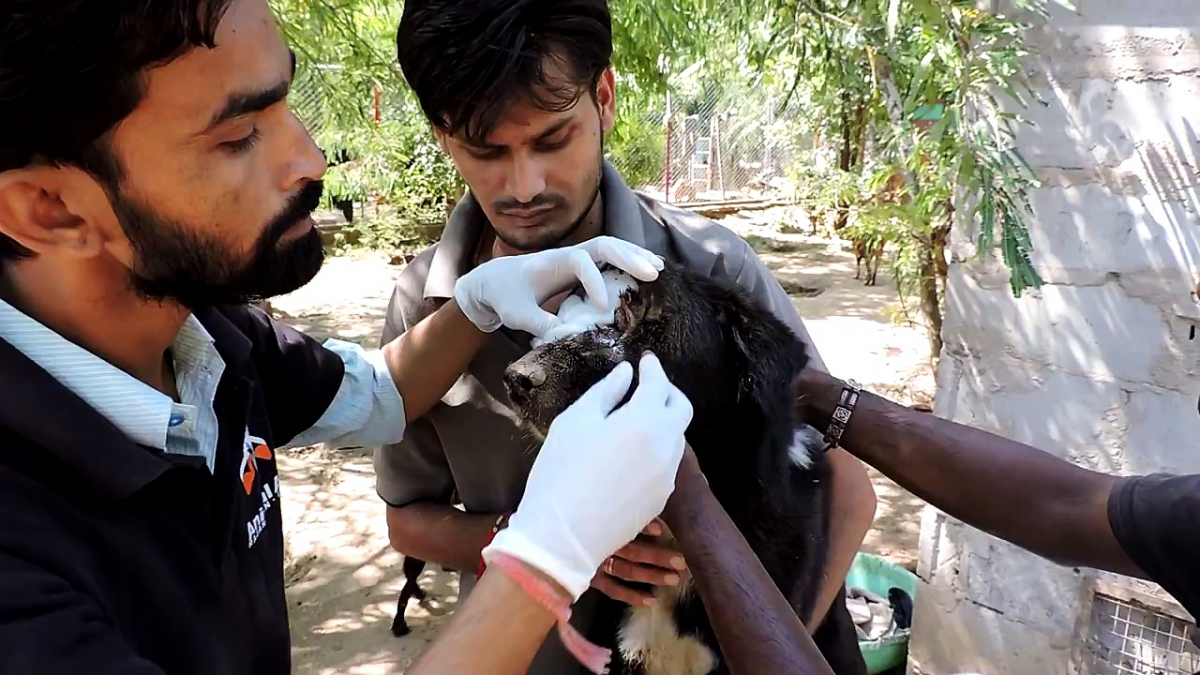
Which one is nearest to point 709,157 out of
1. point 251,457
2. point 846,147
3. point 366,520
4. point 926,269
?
point 846,147

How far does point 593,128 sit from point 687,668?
4.13ft

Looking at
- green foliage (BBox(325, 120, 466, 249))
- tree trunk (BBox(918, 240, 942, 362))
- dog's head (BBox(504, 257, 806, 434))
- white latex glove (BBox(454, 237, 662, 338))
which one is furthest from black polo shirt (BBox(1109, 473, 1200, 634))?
green foliage (BBox(325, 120, 466, 249))

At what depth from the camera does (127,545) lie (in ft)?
4.02

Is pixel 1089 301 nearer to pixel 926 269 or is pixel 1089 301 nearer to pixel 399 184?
pixel 926 269

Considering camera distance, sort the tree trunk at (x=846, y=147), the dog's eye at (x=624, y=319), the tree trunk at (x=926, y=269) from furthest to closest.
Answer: the tree trunk at (x=846, y=147) → the tree trunk at (x=926, y=269) → the dog's eye at (x=624, y=319)

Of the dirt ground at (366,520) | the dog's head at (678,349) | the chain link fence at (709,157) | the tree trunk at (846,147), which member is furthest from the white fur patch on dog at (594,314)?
the chain link fence at (709,157)

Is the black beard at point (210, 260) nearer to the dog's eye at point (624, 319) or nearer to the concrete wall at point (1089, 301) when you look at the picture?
the dog's eye at point (624, 319)

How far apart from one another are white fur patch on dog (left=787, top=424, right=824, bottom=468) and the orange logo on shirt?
3.66 feet

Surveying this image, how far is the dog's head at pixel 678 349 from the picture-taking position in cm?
169

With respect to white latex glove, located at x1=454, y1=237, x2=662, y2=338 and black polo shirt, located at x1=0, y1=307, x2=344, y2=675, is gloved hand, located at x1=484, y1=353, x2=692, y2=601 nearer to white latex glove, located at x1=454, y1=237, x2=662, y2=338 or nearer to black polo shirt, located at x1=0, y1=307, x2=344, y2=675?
white latex glove, located at x1=454, y1=237, x2=662, y2=338

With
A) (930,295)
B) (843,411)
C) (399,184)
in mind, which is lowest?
(930,295)

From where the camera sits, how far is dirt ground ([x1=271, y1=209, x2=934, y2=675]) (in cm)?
448

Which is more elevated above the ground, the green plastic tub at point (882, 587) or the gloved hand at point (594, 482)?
the gloved hand at point (594, 482)

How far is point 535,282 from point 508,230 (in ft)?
0.61
